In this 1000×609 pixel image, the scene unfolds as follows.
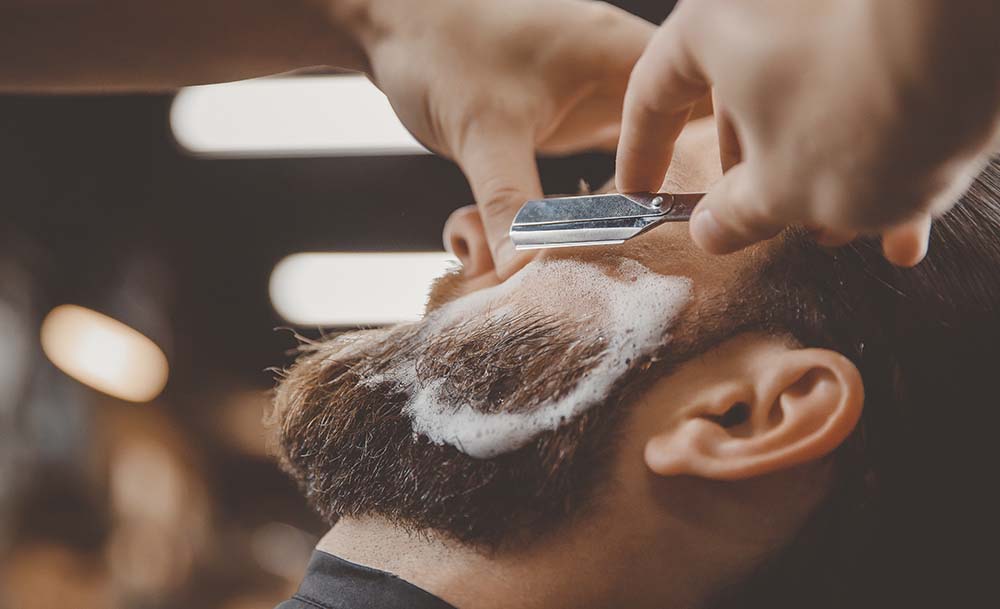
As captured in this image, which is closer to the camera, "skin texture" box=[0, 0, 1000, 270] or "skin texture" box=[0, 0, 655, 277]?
"skin texture" box=[0, 0, 1000, 270]

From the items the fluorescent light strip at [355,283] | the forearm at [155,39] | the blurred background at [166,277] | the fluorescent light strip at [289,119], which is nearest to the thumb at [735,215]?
the forearm at [155,39]

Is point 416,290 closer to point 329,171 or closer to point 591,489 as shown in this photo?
point 329,171

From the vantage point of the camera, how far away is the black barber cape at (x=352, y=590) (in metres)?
0.89

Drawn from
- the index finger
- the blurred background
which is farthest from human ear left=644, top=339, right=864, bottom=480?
the blurred background

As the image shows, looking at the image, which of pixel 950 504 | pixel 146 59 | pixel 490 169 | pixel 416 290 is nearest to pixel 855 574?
pixel 950 504

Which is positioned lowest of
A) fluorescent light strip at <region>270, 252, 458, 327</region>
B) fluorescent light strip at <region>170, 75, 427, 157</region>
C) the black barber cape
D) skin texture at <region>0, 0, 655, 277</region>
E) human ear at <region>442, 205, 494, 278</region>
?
fluorescent light strip at <region>270, 252, 458, 327</region>

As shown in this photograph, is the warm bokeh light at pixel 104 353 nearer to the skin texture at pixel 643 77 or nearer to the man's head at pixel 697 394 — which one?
the skin texture at pixel 643 77

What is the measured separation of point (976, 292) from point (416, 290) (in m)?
2.81

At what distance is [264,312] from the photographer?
411cm

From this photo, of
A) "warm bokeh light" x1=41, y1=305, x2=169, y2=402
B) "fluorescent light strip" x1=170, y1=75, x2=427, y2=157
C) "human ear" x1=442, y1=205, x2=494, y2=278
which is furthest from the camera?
"warm bokeh light" x1=41, y1=305, x2=169, y2=402

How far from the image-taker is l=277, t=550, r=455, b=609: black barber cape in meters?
0.89

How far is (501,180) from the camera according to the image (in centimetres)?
98

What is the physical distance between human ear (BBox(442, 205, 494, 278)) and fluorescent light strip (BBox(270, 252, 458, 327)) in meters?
2.20

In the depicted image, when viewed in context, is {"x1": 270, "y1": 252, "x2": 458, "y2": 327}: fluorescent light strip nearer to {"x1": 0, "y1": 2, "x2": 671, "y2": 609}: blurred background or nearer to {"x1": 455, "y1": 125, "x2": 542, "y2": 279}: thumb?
{"x1": 0, "y1": 2, "x2": 671, "y2": 609}: blurred background
